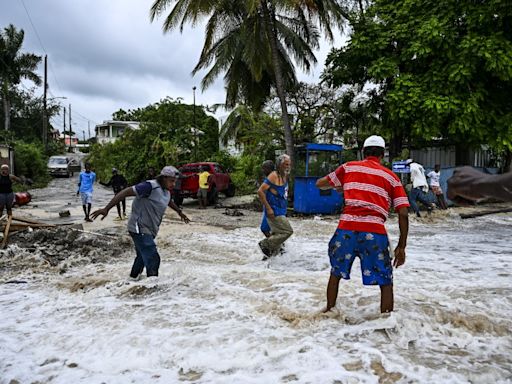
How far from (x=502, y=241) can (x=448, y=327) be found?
20.3ft

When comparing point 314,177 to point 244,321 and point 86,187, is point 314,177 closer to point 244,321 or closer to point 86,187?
point 86,187

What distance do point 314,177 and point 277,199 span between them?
6.99 meters

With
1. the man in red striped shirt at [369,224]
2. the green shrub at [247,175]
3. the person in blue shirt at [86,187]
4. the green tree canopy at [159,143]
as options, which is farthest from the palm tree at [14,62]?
the man in red striped shirt at [369,224]

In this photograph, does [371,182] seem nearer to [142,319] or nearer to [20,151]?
[142,319]

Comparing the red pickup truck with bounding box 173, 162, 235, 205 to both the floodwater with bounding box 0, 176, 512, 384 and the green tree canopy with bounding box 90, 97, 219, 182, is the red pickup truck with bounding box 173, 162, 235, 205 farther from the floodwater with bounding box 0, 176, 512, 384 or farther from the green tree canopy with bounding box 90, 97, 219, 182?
the floodwater with bounding box 0, 176, 512, 384

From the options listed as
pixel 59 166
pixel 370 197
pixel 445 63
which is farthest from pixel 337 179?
pixel 59 166

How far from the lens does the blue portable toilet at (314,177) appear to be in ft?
44.6

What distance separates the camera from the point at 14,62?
1569 inches

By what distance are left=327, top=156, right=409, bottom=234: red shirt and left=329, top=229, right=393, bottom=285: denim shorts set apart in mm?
61

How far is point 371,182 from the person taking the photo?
4.07 metres

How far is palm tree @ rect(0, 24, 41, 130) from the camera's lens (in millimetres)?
39062

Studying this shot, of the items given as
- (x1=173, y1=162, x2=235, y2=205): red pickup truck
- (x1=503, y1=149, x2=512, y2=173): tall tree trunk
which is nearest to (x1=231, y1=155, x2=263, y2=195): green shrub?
(x1=173, y1=162, x2=235, y2=205): red pickup truck

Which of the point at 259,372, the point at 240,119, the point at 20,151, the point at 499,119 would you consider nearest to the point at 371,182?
the point at 259,372

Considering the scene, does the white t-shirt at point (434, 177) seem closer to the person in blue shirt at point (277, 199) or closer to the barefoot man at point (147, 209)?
the person in blue shirt at point (277, 199)
